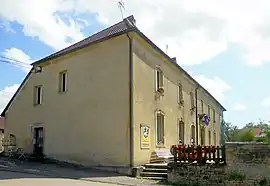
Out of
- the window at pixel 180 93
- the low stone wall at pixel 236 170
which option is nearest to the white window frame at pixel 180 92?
the window at pixel 180 93

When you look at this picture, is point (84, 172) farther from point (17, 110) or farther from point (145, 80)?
point (17, 110)

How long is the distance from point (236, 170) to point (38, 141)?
45.4ft

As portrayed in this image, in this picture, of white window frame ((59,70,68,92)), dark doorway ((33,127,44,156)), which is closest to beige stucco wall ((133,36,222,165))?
white window frame ((59,70,68,92))

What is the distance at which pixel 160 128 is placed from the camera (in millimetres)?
21156

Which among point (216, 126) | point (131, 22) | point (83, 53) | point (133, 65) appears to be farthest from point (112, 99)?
point (216, 126)

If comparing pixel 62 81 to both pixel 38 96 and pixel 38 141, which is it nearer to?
pixel 38 96

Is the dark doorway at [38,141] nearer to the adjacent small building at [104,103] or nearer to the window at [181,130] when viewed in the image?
the adjacent small building at [104,103]

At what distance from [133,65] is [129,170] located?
531 centimetres

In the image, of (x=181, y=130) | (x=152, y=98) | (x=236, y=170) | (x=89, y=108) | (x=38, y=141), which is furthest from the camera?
(x=181, y=130)

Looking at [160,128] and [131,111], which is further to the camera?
[160,128]

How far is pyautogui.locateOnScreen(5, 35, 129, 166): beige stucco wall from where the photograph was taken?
17.8m

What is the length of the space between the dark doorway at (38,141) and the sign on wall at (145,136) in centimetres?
768

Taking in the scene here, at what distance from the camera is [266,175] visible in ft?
43.1

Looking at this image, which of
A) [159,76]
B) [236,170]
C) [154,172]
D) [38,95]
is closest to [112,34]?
[159,76]
